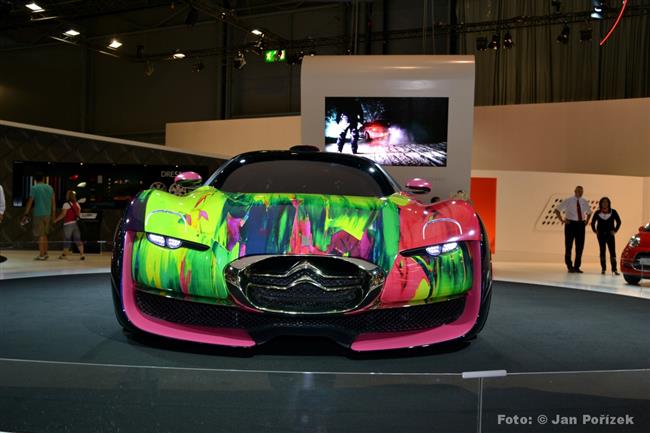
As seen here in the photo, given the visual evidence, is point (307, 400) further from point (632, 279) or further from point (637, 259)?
point (632, 279)

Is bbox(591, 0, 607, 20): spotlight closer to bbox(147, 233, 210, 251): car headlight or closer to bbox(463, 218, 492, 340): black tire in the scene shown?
bbox(463, 218, 492, 340): black tire

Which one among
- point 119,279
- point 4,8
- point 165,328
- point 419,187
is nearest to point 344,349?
point 165,328

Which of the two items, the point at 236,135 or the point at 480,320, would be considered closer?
the point at 480,320

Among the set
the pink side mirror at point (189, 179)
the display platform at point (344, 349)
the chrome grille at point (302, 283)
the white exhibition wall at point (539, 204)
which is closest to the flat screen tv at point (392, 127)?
the white exhibition wall at point (539, 204)

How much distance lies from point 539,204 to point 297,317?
1033cm

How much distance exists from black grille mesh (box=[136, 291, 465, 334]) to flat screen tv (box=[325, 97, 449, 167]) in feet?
20.0

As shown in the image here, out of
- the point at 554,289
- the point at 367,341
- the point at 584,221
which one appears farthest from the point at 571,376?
the point at 584,221

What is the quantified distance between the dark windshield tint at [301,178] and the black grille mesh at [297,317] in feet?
4.11

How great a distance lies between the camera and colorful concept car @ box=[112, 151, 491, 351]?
2820mm

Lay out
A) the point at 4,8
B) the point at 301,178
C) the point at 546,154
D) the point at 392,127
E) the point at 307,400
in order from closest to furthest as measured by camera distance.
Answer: the point at 307,400 < the point at 301,178 < the point at 392,127 < the point at 4,8 < the point at 546,154

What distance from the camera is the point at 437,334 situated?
117 inches

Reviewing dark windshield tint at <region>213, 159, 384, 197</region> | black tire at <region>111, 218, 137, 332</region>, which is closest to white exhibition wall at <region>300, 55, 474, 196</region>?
dark windshield tint at <region>213, 159, 384, 197</region>

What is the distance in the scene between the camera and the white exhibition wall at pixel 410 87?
→ 8.79 metres

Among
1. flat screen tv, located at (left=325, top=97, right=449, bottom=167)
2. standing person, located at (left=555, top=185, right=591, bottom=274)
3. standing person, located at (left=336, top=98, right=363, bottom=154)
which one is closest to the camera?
flat screen tv, located at (left=325, top=97, right=449, bottom=167)
